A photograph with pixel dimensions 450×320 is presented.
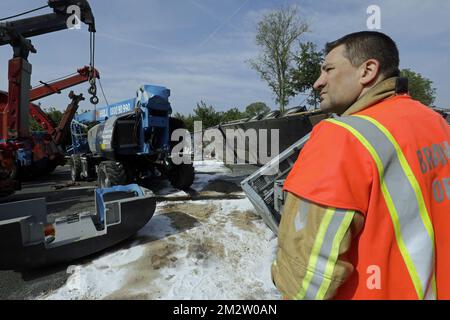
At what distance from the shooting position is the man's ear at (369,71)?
976 millimetres

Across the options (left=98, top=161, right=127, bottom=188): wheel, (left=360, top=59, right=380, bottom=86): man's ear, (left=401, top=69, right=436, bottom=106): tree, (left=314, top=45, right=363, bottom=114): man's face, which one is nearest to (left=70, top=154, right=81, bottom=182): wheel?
(left=98, top=161, right=127, bottom=188): wheel

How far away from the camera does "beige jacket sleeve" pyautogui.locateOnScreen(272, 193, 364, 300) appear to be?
0.79 metres

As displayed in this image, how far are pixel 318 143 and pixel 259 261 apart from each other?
2730 millimetres

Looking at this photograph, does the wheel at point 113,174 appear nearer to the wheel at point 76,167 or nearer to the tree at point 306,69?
the wheel at point 76,167

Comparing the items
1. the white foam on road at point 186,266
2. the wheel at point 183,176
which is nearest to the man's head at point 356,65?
the white foam on road at point 186,266

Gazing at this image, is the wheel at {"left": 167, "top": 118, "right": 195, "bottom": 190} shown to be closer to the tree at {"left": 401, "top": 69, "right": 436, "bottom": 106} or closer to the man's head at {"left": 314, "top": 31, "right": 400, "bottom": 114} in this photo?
the man's head at {"left": 314, "top": 31, "right": 400, "bottom": 114}

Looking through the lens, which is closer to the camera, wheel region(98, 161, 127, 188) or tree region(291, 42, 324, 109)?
wheel region(98, 161, 127, 188)

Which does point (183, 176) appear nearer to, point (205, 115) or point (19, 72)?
point (19, 72)

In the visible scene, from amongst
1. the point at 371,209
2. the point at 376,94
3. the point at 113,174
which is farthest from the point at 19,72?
the point at 371,209

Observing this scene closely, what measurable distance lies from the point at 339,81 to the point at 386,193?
1.52 ft

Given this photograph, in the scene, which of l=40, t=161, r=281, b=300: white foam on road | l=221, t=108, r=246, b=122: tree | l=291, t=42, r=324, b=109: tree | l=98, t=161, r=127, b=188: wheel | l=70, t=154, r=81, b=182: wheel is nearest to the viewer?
l=40, t=161, r=281, b=300: white foam on road

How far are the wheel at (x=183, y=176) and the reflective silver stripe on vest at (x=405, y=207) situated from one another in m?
6.49

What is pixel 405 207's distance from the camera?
32.9 inches

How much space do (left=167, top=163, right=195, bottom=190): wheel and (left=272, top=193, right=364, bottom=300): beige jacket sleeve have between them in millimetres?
6396
